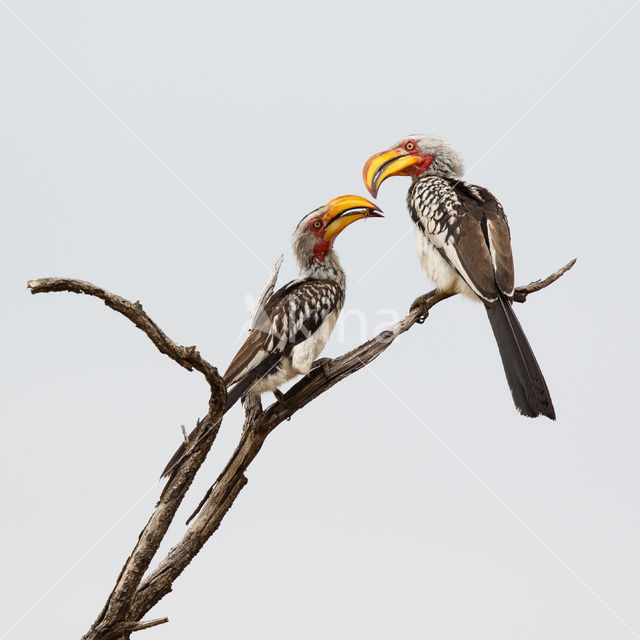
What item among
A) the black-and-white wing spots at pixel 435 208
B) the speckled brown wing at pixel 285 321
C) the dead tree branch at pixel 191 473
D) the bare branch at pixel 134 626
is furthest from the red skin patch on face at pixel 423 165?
the bare branch at pixel 134 626

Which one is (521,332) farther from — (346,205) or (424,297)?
(346,205)

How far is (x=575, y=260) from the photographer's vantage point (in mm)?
5875

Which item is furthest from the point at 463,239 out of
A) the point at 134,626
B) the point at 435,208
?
the point at 134,626

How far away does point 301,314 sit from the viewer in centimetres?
487

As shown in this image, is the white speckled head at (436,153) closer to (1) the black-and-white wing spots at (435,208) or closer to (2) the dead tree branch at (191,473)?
(1) the black-and-white wing spots at (435,208)

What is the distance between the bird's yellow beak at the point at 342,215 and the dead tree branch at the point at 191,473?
79 cm

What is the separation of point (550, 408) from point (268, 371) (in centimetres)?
160

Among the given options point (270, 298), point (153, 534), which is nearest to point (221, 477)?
point (153, 534)

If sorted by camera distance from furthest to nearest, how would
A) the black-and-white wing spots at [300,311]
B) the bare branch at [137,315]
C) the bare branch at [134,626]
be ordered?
1. the black-and-white wing spots at [300,311]
2. the bare branch at [134,626]
3. the bare branch at [137,315]

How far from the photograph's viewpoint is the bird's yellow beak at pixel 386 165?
609cm

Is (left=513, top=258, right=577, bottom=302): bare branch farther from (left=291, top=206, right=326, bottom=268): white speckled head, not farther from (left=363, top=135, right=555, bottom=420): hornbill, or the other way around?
(left=291, top=206, right=326, bottom=268): white speckled head

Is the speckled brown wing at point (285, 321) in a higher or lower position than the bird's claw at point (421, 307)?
higher

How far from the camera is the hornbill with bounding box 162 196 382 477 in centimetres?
459

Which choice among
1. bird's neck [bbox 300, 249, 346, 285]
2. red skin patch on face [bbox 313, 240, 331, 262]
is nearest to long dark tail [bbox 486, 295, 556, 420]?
bird's neck [bbox 300, 249, 346, 285]
